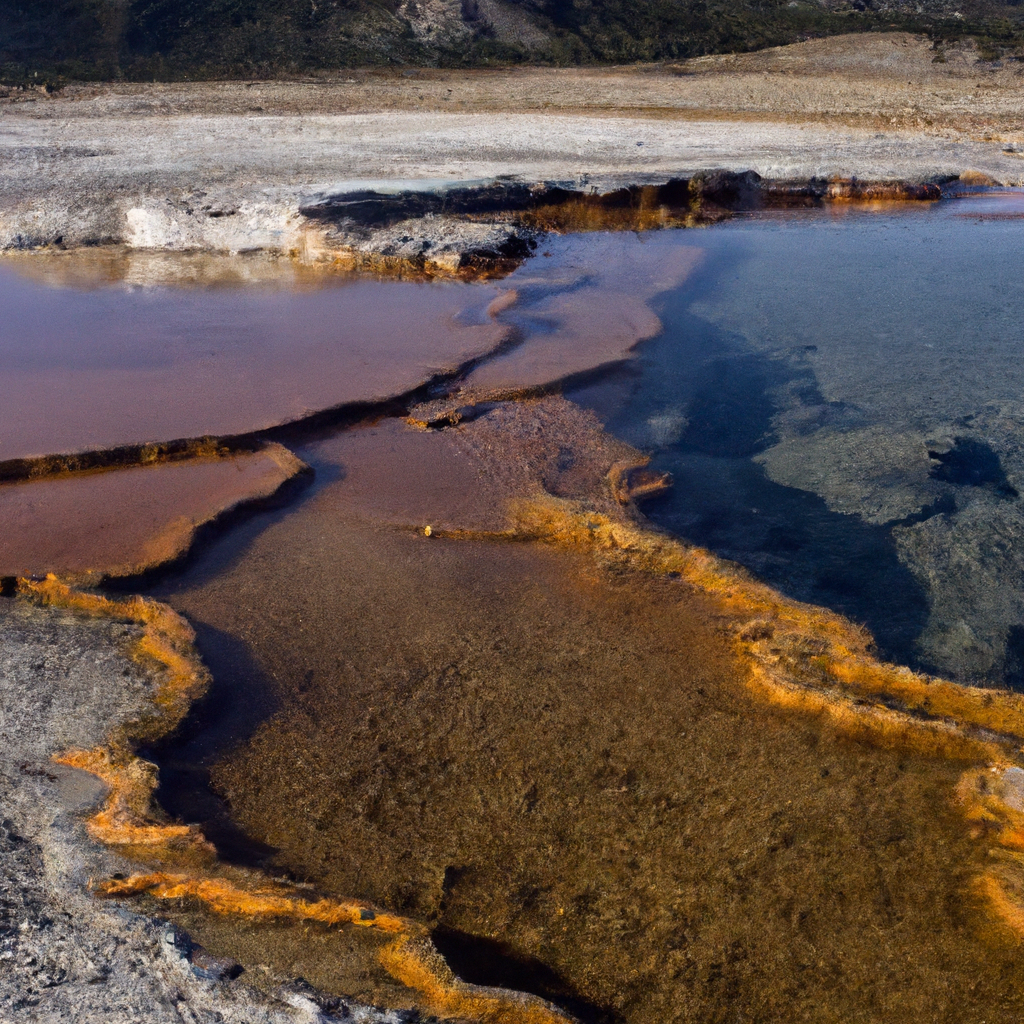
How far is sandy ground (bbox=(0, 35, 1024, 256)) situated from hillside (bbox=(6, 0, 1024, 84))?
44.7 inches

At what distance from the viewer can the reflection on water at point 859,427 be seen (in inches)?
139

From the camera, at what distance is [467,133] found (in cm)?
977

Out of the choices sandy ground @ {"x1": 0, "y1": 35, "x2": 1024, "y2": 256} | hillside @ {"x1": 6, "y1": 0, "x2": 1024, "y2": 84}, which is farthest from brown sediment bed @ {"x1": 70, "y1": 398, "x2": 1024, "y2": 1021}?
hillside @ {"x1": 6, "y1": 0, "x2": 1024, "y2": 84}

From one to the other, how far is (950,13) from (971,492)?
19.0 metres

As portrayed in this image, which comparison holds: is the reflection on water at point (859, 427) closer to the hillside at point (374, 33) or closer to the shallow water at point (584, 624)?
the shallow water at point (584, 624)

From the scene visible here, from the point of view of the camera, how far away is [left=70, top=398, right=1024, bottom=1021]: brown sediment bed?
6.92 ft

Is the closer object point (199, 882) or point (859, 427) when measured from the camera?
point (199, 882)

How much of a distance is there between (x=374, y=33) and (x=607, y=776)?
576 inches

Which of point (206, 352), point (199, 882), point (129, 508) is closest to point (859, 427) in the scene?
point (129, 508)

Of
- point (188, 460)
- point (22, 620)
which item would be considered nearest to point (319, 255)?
point (188, 460)

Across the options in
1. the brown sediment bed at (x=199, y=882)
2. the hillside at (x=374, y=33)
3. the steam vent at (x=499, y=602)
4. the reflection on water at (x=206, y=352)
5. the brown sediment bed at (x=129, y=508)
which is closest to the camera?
the brown sediment bed at (x=199, y=882)

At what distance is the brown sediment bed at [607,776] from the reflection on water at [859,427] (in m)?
0.47

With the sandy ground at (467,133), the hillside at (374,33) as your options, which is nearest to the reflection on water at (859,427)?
Answer: the sandy ground at (467,133)

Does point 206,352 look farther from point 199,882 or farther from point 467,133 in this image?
point 467,133
